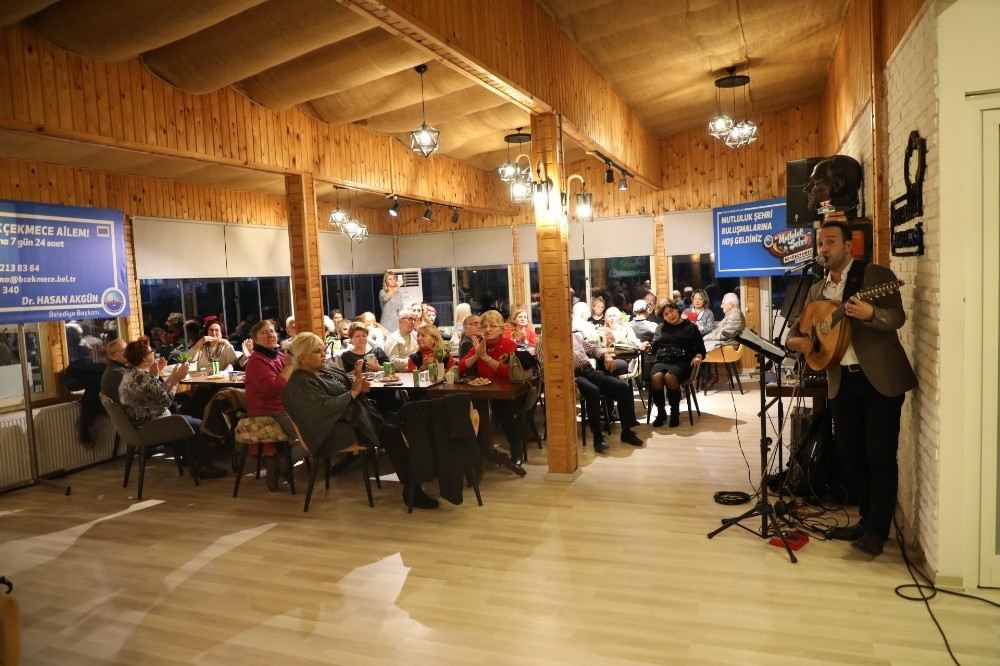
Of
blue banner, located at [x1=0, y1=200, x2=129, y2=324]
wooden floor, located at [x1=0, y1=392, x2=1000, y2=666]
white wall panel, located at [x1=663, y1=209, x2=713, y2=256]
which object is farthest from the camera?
white wall panel, located at [x1=663, y1=209, x2=713, y2=256]

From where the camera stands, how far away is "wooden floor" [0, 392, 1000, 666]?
3.12 meters

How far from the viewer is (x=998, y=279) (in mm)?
3260

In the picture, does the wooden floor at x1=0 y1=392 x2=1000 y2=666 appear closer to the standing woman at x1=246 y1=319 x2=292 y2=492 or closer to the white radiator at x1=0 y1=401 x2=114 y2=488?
the standing woman at x1=246 y1=319 x2=292 y2=492

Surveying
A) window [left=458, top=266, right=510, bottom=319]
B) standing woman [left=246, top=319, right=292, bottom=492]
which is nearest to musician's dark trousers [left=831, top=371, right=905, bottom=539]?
standing woman [left=246, top=319, right=292, bottom=492]

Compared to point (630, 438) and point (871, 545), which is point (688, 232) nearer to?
point (630, 438)

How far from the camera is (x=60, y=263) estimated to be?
6.51m

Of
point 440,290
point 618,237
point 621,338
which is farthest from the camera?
point 440,290

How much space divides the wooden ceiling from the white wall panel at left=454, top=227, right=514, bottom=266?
3654 millimetres

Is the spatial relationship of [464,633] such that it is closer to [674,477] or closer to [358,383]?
[358,383]

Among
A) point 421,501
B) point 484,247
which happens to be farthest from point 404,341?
point 484,247

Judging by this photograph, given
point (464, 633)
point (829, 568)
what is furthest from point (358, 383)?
point (829, 568)

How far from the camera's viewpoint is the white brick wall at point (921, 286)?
338cm

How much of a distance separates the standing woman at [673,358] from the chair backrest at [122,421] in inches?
189

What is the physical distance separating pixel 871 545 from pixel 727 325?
5392mm
